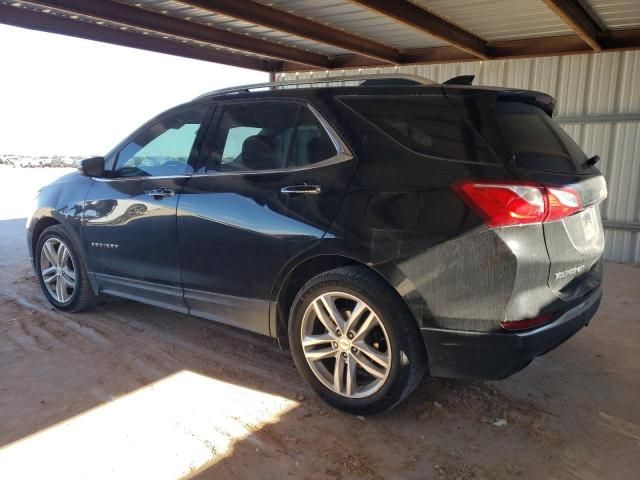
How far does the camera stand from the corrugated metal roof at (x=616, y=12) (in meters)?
5.58

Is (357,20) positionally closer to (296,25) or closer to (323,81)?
(296,25)

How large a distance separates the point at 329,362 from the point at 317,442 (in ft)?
1.77

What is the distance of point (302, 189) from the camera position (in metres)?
2.98

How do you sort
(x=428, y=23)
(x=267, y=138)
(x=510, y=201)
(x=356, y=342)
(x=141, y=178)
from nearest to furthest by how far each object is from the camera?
(x=510, y=201), (x=356, y=342), (x=267, y=138), (x=141, y=178), (x=428, y=23)

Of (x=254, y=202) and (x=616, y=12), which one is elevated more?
(x=616, y=12)

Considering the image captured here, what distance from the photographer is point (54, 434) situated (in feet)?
9.09

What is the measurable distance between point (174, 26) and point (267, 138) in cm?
442

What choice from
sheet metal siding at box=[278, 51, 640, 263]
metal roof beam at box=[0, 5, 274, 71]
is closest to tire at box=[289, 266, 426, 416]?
metal roof beam at box=[0, 5, 274, 71]

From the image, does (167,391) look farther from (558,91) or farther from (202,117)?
(558,91)

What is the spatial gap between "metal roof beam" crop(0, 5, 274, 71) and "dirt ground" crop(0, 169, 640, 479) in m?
4.18

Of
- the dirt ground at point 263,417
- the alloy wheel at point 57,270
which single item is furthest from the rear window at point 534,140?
the alloy wheel at point 57,270

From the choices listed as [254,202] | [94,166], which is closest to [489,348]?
[254,202]

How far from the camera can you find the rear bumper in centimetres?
246

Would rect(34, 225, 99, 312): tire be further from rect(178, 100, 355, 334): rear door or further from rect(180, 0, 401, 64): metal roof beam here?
rect(180, 0, 401, 64): metal roof beam
